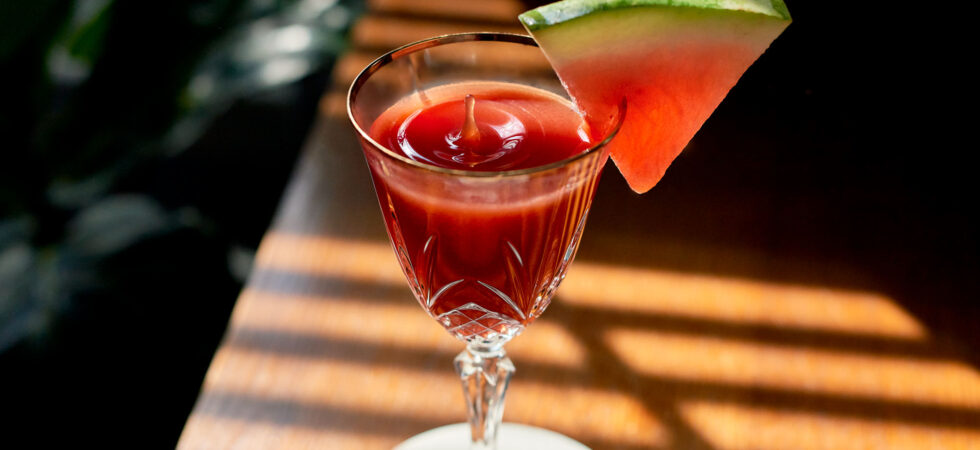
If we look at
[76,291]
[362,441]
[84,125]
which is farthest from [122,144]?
[362,441]

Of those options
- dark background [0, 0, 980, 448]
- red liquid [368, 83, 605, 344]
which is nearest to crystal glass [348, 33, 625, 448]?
red liquid [368, 83, 605, 344]

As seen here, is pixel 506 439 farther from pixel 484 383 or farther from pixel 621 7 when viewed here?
pixel 621 7

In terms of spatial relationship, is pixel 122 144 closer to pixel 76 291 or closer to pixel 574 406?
pixel 76 291

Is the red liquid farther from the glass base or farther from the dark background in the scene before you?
the dark background

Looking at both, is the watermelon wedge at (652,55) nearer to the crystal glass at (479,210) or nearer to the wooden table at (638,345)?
the crystal glass at (479,210)

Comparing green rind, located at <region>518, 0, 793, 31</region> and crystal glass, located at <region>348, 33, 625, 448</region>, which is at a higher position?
green rind, located at <region>518, 0, 793, 31</region>

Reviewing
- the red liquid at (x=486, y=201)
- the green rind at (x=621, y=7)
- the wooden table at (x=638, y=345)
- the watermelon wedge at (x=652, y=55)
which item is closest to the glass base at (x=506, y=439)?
the wooden table at (x=638, y=345)

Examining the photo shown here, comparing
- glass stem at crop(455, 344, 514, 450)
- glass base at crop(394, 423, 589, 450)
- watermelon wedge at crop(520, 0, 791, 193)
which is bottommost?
glass base at crop(394, 423, 589, 450)
